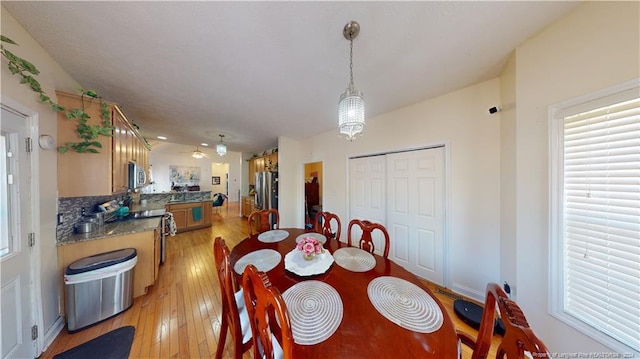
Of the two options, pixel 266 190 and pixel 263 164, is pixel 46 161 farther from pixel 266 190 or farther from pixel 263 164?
pixel 263 164

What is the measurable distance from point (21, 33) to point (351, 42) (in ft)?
7.75

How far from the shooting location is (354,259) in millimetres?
1490

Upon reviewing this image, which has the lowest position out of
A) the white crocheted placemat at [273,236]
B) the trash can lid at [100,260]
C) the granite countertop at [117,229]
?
the trash can lid at [100,260]

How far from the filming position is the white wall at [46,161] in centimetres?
127

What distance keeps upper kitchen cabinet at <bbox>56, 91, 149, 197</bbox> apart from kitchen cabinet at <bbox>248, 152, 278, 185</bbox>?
295 cm

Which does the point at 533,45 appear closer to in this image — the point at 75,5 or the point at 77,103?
the point at 75,5

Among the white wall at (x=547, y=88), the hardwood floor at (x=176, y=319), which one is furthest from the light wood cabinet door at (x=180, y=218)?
the white wall at (x=547, y=88)

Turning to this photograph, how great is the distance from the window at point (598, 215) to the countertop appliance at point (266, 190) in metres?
4.25

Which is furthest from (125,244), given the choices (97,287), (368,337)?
(368,337)

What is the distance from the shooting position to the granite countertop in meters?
1.79

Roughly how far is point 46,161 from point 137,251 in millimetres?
1191

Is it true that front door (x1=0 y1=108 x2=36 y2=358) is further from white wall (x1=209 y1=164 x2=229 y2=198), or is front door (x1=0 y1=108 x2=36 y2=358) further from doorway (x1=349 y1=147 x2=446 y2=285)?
white wall (x1=209 y1=164 x2=229 y2=198)

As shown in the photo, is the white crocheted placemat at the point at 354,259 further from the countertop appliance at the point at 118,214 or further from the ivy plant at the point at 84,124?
the countertop appliance at the point at 118,214

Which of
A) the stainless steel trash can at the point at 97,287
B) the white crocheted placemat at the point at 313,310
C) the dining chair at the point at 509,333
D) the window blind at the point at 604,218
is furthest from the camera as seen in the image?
the stainless steel trash can at the point at 97,287
